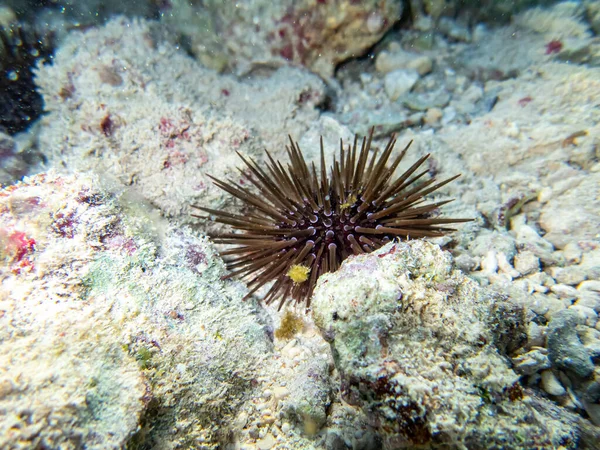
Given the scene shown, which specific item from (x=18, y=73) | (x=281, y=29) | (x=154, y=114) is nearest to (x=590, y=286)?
(x=154, y=114)

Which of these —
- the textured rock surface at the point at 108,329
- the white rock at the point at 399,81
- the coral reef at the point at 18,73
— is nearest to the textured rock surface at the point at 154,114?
the coral reef at the point at 18,73

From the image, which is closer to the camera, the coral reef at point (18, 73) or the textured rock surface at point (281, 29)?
the coral reef at point (18, 73)

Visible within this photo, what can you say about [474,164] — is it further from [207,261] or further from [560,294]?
[207,261]

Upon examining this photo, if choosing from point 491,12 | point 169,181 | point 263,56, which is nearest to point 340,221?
point 169,181

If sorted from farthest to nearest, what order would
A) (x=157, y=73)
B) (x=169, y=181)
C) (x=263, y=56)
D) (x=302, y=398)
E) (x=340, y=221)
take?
(x=263, y=56) < (x=157, y=73) < (x=169, y=181) < (x=340, y=221) < (x=302, y=398)

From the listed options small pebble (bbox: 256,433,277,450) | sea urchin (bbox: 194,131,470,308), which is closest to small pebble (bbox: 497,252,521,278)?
sea urchin (bbox: 194,131,470,308)

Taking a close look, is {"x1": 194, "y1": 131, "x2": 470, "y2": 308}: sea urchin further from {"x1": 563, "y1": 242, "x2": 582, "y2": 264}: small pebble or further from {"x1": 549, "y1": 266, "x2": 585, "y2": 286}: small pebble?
{"x1": 563, "y1": 242, "x2": 582, "y2": 264}: small pebble

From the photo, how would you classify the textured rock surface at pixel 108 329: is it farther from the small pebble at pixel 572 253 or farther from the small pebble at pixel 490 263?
the small pebble at pixel 572 253

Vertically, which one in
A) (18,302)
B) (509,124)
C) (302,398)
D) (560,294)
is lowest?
(302,398)
